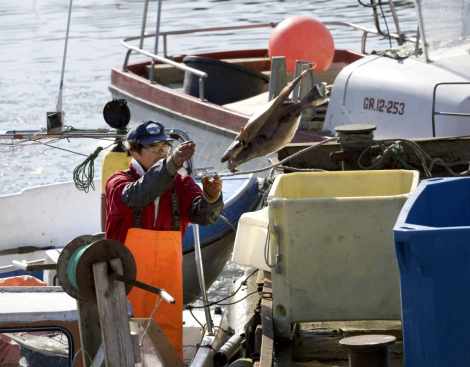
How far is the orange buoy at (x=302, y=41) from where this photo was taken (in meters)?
12.5

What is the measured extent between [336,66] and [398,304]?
9289 millimetres

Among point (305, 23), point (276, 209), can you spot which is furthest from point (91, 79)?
point (276, 209)

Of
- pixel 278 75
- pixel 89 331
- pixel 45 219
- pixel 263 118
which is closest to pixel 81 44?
pixel 278 75

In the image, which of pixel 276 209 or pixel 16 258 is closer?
pixel 276 209

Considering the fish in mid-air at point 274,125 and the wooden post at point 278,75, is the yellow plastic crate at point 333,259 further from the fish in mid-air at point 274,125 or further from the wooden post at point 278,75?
the wooden post at point 278,75

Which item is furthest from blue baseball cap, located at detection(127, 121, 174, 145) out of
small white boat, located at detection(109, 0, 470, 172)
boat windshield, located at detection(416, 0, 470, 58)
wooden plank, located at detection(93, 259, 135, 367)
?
boat windshield, located at detection(416, 0, 470, 58)

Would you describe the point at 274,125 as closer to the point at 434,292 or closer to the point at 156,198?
the point at 156,198

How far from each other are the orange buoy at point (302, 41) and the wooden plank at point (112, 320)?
840 cm

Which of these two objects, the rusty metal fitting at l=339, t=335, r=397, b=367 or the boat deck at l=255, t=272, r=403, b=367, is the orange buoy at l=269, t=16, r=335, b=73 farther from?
the rusty metal fitting at l=339, t=335, r=397, b=367

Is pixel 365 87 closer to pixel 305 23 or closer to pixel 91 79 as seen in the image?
pixel 305 23

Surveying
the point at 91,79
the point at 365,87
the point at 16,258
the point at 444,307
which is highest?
the point at 444,307

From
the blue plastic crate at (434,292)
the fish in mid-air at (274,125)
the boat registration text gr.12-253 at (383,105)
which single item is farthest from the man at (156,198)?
the boat registration text gr.12-253 at (383,105)

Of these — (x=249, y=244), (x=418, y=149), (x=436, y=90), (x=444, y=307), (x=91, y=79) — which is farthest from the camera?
(x=91, y=79)

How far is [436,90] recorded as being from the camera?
9750 millimetres
